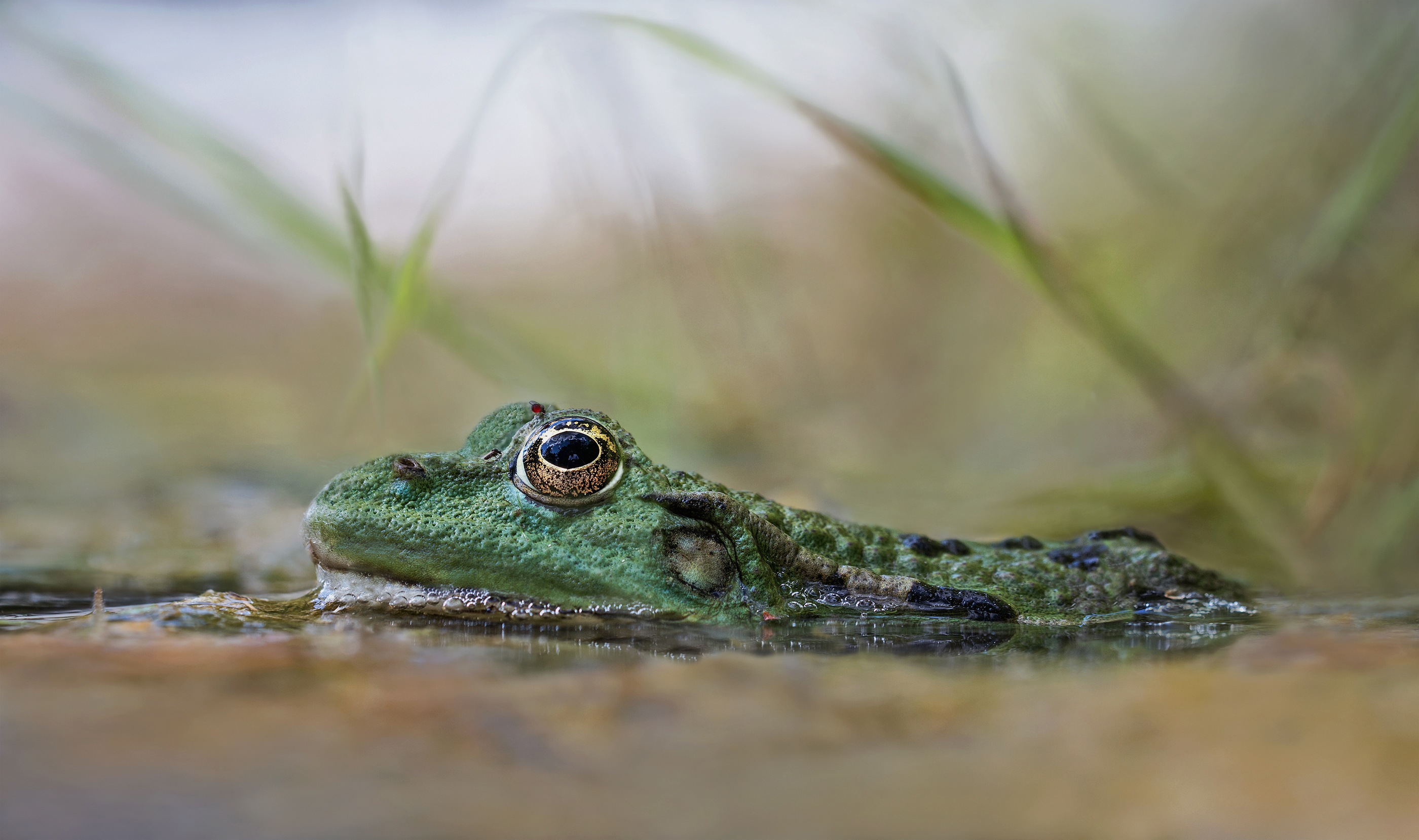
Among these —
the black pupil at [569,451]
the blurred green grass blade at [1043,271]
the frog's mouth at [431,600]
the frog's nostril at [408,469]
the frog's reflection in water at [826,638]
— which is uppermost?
the blurred green grass blade at [1043,271]

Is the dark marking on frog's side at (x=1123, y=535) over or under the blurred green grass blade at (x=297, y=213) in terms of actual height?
under

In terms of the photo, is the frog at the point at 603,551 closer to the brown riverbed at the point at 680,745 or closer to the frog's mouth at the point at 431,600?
the frog's mouth at the point at 431,600

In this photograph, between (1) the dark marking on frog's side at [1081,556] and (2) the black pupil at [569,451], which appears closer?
(2) the black pupil at [569,451]

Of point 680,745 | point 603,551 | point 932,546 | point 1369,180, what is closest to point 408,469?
point 603,551

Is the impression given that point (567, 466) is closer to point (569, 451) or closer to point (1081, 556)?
point (569, 451)

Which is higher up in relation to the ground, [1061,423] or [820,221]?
[820,221]

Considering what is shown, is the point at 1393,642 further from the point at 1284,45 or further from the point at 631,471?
the point at 1284,45

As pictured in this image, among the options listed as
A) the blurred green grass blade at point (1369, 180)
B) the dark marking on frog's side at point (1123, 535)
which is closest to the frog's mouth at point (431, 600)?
the dark marking on frog's side at point (1123, 535)

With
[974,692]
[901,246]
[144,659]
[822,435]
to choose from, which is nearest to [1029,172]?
[901,246]
